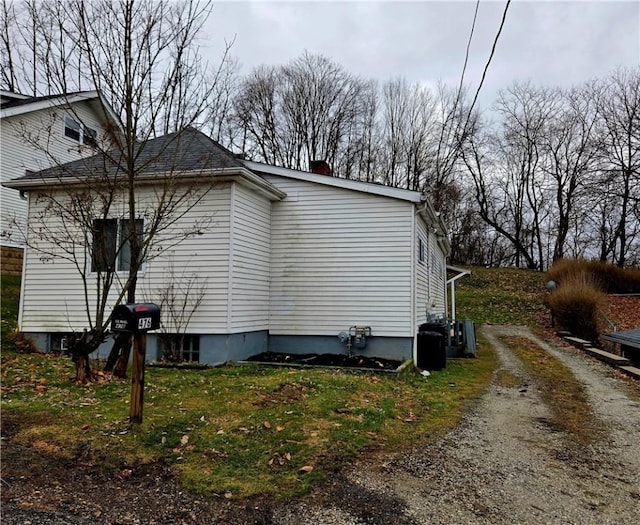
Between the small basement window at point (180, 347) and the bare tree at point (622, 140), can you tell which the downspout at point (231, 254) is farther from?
the bare tree at point (622, 140)

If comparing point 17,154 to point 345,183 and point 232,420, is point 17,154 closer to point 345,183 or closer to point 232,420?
point 345,183

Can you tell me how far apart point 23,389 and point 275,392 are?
302 cm

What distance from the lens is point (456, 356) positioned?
39.5 ft

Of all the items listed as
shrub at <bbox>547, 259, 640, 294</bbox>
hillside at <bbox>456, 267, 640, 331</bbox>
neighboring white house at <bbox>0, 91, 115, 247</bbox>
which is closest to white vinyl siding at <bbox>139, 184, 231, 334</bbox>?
neighboring white house at <bbox>0, 91, 115, 247</bbox>

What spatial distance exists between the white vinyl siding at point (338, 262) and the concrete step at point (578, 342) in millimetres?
7042

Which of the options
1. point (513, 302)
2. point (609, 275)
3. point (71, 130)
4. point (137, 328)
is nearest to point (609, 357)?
point (137, 328)

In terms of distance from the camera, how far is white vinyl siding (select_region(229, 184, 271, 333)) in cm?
859

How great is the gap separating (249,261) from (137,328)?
15.7 ft

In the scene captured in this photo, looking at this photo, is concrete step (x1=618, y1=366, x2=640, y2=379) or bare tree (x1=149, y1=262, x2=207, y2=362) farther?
concrete step (x1=618, y1=366, x2=640, y2=379)

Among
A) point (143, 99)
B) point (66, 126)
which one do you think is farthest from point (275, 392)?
point (66, 126)

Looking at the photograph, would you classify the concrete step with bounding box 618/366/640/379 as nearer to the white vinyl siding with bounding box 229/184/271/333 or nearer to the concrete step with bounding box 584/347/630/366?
the concrete step with bounding box 584/347/630/366

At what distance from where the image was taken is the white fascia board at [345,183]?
920cm

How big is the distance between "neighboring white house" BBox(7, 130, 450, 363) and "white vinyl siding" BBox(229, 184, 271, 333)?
21mm

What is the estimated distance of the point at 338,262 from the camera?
378 inches
